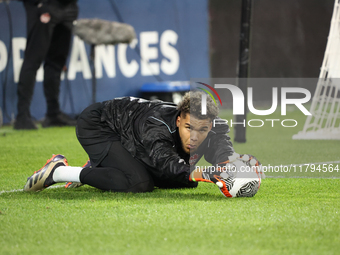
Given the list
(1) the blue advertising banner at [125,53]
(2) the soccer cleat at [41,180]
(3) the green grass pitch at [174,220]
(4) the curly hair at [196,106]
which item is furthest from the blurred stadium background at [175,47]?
(4) the curly hair at [196,106]

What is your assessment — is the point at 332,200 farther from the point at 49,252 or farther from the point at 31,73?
the point at 31,73

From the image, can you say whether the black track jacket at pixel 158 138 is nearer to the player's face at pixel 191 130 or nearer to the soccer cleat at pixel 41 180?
the player's face at pixel 191 130

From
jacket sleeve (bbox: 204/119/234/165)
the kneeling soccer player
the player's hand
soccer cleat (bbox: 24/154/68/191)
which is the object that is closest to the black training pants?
the kneeling soccer player

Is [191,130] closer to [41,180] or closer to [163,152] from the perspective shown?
[163,152]

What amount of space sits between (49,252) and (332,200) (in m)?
1.45

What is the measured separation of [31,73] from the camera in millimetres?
5703

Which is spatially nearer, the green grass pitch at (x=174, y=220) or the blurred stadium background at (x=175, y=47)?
the green grass pitch at (x=174, y=220)

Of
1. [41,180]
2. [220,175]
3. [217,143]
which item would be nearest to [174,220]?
[220,175]

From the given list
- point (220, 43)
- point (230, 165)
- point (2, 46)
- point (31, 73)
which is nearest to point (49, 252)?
point (230, 165)

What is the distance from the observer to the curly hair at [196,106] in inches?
95.2

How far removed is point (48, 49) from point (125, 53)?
4.75 ft

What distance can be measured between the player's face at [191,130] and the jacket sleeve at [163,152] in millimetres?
61

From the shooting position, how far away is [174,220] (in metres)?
1.94

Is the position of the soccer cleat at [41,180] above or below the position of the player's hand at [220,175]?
below
